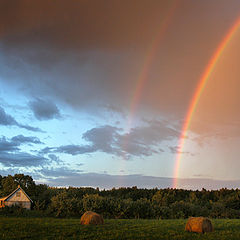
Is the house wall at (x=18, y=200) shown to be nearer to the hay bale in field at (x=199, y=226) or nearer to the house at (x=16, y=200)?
the house at (x=16, y=200)

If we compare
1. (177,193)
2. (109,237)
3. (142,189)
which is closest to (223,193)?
(177,193)

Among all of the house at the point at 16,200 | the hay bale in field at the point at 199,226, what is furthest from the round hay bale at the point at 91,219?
the house at the point at 16,200

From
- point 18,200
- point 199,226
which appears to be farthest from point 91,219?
point 18,200

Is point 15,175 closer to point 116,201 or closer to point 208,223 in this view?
point 116,201

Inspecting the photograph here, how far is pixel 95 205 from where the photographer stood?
158 ft

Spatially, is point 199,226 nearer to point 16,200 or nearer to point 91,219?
point 91,219

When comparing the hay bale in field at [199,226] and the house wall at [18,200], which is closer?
the hay bale in field at [199,226]

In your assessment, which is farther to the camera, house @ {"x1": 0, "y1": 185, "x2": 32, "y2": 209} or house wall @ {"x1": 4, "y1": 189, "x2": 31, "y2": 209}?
house wall @ {"x1": 4, "y1": 189, "x2": 31, "y2": 209}

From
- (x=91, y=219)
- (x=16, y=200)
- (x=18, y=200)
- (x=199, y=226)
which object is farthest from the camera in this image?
(x=18, y=200)

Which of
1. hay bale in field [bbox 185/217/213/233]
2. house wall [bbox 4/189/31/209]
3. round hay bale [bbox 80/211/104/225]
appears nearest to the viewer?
hay bale in field [bbox 185/217/213/233]

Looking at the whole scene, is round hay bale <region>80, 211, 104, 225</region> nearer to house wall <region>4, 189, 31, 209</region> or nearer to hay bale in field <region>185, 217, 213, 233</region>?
hay bale in field <region>185, 217, 213, 233</region>

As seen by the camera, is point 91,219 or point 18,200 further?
point 18,200

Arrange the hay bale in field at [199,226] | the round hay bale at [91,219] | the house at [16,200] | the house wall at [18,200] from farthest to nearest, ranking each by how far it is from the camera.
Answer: the house wall at [18,200] < the house at [16,200] < the round hay bale at [91,219] < the hay bale in field at [199,226]

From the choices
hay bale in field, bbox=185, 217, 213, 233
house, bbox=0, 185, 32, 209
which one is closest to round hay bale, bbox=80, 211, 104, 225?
hay bale in field, bbox=185, 217, 213, 233
